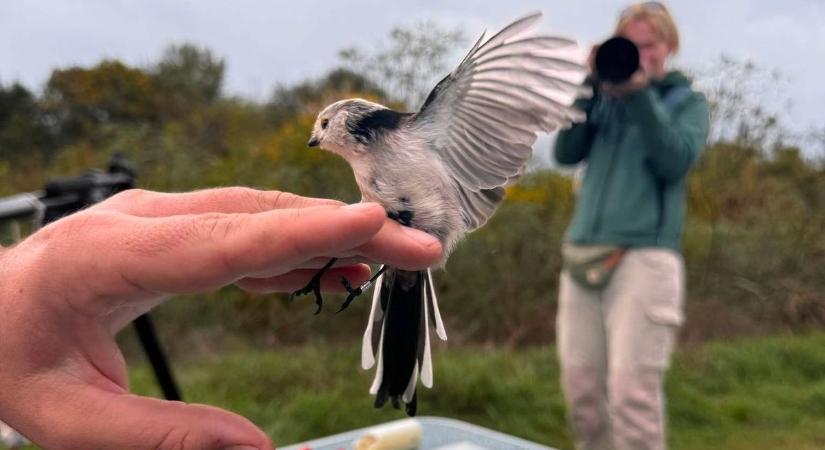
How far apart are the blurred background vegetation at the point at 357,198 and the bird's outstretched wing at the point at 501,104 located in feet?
0.64

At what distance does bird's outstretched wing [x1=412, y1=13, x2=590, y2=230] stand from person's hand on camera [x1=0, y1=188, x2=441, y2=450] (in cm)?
10

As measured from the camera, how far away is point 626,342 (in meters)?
1.86

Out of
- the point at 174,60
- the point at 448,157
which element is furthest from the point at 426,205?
the point at 174,60

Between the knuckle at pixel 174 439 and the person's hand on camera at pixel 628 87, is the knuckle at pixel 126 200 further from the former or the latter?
the person's hand on camera at pixel 628 87

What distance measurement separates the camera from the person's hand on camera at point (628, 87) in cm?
126

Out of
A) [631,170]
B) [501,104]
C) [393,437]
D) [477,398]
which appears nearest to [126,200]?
[501,104]

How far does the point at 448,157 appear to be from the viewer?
2.40ft

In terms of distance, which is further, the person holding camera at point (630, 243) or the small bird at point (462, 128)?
the person holding camera at point (630, 243)

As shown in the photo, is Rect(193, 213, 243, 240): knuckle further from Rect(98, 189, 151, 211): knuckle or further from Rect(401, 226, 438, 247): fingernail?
Rect(98, 189, 151, 211): knuckle

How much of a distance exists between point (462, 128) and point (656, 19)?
1.24 metres

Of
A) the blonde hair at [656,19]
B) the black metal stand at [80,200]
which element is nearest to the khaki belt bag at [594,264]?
the blonde hair at [656,19]

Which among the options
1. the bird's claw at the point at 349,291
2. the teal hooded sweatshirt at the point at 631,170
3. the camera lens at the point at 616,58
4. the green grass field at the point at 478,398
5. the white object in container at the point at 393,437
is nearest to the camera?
the bird's claw at the point at 349,291

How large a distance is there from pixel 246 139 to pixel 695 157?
1085 mm

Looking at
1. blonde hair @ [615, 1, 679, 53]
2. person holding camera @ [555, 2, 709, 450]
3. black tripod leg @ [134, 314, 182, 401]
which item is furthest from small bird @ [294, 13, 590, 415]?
blonde hair @ [615, 1, 679, 53]
